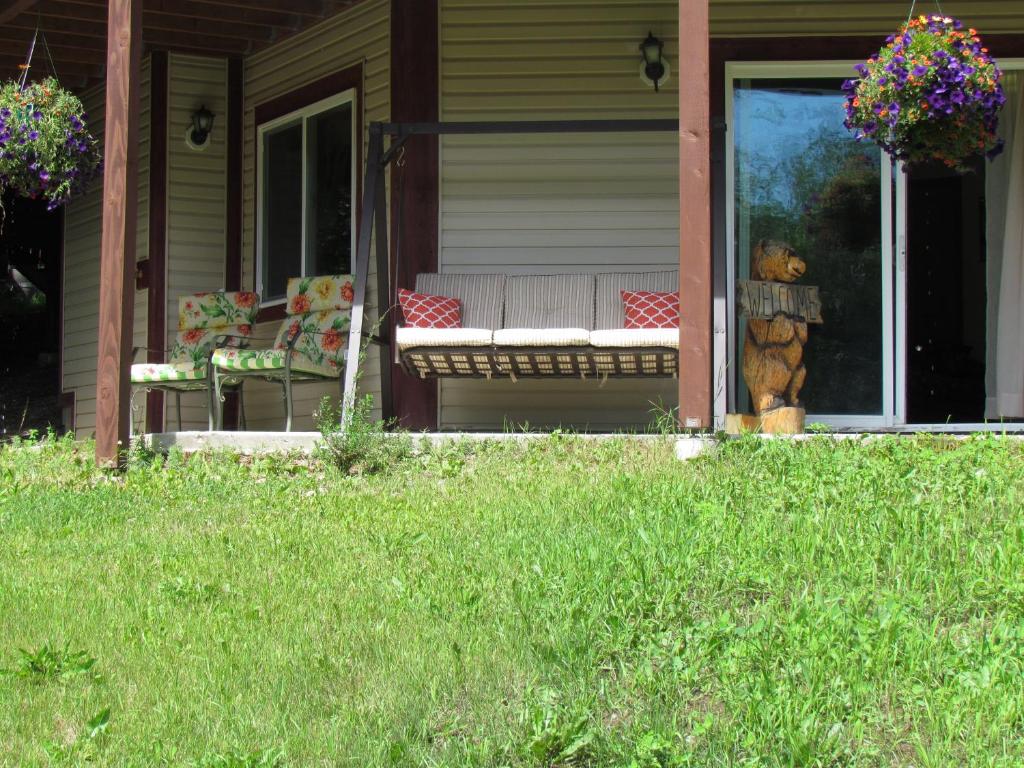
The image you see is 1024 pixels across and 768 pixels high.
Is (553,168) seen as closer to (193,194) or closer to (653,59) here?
(653,59)

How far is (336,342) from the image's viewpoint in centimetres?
799

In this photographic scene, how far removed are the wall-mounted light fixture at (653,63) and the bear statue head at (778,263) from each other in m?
1.41

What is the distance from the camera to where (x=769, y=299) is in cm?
693

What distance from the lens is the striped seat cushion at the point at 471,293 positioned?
7.62 metres

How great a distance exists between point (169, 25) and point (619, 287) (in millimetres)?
3608

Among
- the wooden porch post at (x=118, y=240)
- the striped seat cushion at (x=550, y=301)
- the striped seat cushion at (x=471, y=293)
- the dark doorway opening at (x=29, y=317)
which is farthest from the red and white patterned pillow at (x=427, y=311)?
the dark doorway opening at (x=29, y=317)

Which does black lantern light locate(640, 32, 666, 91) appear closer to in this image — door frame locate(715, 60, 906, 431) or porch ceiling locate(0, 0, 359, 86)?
door frame locate(715, 60, 906, 431)

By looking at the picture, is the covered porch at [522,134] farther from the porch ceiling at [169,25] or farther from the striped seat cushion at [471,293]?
the striped seat cushion at [471,293]

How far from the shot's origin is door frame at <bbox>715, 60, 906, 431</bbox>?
7.34 m

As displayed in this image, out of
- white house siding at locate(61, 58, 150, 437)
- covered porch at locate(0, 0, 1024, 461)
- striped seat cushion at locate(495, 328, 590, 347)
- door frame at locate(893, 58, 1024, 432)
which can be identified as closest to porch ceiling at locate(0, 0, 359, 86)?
covered porch at locate(0, 0, 1024, 461)

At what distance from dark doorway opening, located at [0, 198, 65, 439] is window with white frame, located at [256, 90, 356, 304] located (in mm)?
2799

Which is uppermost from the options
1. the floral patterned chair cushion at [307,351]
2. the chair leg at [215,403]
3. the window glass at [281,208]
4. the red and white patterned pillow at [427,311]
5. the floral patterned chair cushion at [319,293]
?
the window glass at [281,208]

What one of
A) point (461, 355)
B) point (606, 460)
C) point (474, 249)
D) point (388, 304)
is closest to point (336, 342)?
point (388, 304)

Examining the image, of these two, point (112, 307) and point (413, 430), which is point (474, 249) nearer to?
point (413, 430)
